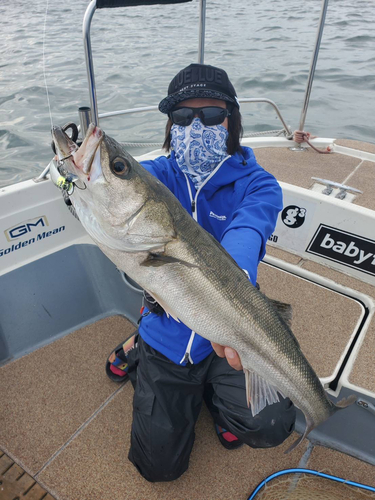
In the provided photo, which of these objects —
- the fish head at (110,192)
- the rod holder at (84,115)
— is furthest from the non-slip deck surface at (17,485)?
the rod holder at (84,115)

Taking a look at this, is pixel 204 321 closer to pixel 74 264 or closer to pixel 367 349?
pixel 367 349

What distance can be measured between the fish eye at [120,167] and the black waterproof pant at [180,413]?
4.78ft

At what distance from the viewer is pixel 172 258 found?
1765 mm

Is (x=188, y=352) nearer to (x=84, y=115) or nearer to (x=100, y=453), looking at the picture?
(x=100, y=453)

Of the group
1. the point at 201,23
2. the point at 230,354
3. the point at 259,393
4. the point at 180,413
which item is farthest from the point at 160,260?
the point at 201,23

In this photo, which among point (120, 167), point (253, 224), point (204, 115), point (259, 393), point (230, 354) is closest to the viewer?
point (120, 167)

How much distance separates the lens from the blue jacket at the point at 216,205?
2.45 meters

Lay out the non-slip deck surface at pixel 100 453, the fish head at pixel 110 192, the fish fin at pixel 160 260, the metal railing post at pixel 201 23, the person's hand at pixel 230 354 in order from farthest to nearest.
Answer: the metal railing post at pixel 201 23
the non-slip deck surface at pixel 100 453
the person's hand at pixel 230 354
the fish fin at pixel 160 260
the fish head at pixel 110 192

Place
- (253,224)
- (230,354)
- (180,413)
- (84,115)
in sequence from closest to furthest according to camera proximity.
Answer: (230,354)
(253,224)
(180,413)
(84,115)

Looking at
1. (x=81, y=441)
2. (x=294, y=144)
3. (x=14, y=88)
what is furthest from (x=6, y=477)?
(x=14, y=88)

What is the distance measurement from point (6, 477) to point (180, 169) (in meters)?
2.41

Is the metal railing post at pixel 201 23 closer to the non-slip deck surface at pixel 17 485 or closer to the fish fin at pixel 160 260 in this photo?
the fish fin at pixel 160 260

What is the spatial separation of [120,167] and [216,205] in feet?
3.81

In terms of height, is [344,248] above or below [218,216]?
below
